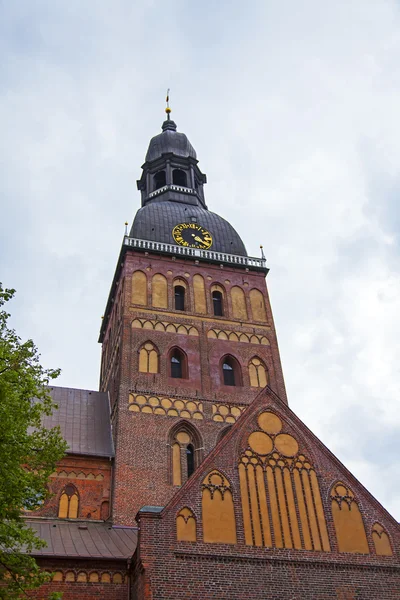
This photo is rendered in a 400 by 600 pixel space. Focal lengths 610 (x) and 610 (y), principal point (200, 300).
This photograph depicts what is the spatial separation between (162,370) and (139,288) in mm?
5345

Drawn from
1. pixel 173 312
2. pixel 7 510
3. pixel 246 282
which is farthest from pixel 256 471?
pixel 246 282

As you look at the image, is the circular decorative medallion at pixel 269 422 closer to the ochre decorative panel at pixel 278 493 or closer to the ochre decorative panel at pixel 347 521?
the ochre decorative panel at pixel 278 493

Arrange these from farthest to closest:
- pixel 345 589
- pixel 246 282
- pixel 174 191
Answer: pixel 174 191 < pixel 246 282 < pixel 345 589

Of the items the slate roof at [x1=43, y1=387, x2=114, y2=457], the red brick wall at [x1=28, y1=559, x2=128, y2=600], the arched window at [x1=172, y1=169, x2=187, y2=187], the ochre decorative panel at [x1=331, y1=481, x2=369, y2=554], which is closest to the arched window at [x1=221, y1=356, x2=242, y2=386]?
the slate roof at [x1=43, y1=387, x2=114, y2=457]

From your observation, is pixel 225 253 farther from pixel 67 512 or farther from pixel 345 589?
pixel 345 589

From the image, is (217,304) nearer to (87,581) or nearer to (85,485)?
(85,485)

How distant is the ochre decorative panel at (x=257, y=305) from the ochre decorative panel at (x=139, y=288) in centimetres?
601

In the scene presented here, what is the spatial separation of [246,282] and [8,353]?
69.5 ft

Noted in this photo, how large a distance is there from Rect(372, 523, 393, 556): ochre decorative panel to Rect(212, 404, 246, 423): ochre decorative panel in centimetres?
983

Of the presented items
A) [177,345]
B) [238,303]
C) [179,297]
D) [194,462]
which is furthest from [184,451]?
[238,303]

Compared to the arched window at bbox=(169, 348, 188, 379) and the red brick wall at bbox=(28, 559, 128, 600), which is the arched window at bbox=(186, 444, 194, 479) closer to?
the arched window at bbox=(169, 348, 188, 379)

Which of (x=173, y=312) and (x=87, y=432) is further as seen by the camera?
(x=173, y=312)

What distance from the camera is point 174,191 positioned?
41156 mm

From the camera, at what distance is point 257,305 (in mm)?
33875
